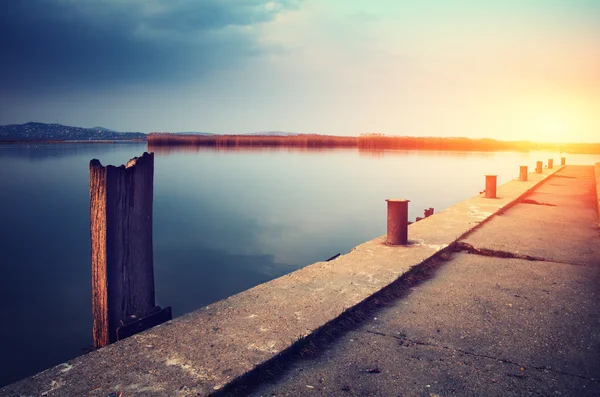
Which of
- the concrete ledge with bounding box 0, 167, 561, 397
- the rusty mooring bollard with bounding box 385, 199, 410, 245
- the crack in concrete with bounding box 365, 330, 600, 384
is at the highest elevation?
the rusty mooring bollard with bounding box 385, 199, 410, 245

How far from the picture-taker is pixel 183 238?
1349cm

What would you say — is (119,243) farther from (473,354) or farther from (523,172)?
(523,172)

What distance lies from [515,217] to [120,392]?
343 inches

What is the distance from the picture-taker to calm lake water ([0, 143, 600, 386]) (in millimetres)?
7441

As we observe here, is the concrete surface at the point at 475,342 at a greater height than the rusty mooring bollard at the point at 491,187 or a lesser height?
lesser

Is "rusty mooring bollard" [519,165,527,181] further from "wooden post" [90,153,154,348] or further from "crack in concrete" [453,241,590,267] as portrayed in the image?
"wooden post" [90,153,154,348]

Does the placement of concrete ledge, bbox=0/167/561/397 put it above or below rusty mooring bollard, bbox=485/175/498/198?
below

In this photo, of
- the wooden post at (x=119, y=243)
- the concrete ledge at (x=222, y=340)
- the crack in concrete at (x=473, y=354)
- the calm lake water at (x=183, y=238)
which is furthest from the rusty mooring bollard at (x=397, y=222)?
the calm lake water at (x=183, y=238)

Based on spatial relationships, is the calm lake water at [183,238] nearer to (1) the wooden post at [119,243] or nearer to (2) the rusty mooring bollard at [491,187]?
(1) the wooden post at [119,243]

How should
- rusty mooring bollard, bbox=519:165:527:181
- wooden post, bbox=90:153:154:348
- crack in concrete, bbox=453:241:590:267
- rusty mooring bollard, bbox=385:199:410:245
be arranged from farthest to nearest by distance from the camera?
rusty mooring bollard, bbox=519:165:527:181 < rusty mooring bollard, bbox=385:199:410:245 < crack in concrete, bbox=453:241:590:267 < wooden post, bbox=90:153:154:348

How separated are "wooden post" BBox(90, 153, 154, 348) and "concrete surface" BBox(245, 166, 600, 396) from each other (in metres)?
1.53

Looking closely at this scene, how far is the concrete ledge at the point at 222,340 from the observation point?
2457mm

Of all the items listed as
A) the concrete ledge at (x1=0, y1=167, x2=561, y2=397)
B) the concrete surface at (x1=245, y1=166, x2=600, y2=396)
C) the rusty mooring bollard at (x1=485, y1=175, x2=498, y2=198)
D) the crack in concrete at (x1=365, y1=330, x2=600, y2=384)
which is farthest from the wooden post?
the rusty mooring bollard at (x1=485, y1=175, x2=498, y2=198)

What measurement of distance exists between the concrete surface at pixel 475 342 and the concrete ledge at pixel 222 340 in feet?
0.80
